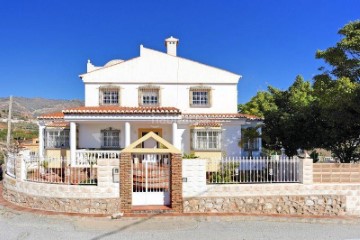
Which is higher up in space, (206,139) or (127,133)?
(127,133)

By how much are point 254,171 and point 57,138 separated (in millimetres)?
12624

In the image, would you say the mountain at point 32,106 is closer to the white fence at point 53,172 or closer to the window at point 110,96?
the window at point 110,96

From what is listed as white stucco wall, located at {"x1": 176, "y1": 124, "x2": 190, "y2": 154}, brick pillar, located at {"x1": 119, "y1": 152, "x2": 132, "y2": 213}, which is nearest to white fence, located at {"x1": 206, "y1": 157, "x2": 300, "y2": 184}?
brick pillar, located at {"x1": 119, "y1": 152, "x2": 132, "y2": 213}

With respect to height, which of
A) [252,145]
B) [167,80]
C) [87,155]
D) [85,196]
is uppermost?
[167,80]

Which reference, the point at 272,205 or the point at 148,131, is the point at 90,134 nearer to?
the point at 148,131

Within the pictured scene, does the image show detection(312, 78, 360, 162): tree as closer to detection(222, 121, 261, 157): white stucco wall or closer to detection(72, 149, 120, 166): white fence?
detection(222, 121, 261, 157): white stucco wall

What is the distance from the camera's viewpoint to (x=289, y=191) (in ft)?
45.2

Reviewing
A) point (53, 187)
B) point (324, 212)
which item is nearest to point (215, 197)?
point (324, 212)

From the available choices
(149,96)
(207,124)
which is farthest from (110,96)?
(207,124)

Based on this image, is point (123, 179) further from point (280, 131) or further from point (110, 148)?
point (280, 131)

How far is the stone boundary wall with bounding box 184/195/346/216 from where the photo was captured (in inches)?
532

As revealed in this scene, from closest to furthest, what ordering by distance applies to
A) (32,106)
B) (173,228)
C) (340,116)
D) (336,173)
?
(173,228) < (336,173) < (340,116) < (32,106)

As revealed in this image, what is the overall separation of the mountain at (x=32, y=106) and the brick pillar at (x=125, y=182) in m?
60.2

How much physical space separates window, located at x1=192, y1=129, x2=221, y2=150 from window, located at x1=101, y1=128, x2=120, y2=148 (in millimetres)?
4819
